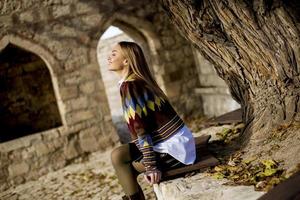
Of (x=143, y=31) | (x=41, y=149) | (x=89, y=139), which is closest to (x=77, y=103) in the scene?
(x=89, y=139)

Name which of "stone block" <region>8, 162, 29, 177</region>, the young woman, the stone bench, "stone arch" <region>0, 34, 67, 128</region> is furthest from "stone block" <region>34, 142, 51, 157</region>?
the stone bench

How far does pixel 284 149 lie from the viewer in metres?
2.32

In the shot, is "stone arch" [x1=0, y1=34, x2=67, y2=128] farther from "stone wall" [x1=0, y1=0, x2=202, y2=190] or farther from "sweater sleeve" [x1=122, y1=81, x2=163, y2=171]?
"sweater sleeve" [x1=122, y1=81, x2=163, y2=171]

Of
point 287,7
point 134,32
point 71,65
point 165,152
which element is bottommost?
point 165,152

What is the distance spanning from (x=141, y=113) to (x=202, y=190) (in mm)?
662

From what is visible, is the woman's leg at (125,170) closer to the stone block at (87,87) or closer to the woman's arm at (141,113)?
the woman's arm at (141,113)

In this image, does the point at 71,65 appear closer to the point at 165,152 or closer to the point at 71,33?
the point at 71,33

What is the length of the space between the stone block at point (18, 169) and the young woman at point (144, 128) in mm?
3416

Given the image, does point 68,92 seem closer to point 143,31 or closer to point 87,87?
point 87,87

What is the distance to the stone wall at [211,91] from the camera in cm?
623

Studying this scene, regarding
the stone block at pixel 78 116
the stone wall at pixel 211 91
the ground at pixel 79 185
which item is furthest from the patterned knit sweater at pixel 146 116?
the stone wall at pixel 211 91

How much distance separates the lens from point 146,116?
A: 7.72 feet

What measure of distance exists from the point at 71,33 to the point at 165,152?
3952mm

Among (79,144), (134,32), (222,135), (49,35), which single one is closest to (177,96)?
(134,32)
